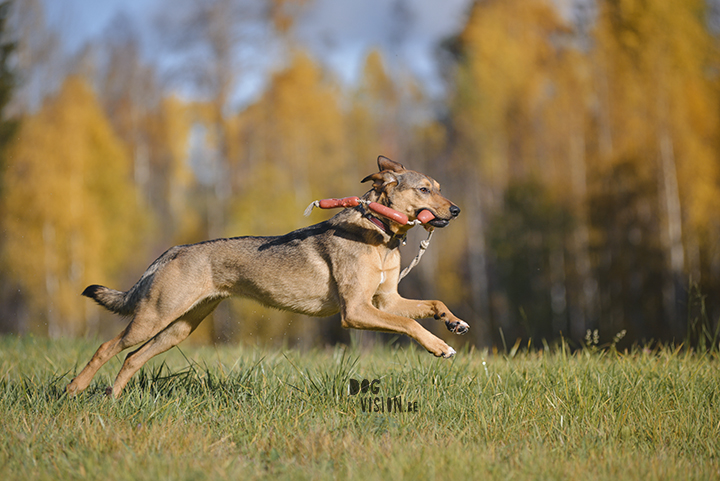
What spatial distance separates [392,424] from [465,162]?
25328 millimetres

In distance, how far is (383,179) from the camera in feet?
18.6

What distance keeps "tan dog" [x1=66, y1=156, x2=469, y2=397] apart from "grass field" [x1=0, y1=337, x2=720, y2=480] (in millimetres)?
526

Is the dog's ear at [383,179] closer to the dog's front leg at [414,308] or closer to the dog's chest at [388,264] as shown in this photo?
the dog's chest at [388,264]

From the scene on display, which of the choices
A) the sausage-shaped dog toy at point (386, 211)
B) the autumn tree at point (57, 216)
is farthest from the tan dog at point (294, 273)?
the autumn tree at point (57, 216)

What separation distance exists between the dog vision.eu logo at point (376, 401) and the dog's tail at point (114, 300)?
2.43 m

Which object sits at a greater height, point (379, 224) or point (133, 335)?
point (379, 224)

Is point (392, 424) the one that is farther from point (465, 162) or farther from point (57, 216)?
point (465, 162)

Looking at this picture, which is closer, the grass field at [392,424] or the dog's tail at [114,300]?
the grass field at [392,424]

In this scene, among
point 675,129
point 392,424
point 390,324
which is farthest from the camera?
point 675,129

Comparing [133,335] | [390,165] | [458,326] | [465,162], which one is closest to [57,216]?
[465,162]

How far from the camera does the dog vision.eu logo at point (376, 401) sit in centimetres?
441

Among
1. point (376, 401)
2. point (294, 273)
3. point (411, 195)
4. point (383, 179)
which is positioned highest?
point (383, 179)

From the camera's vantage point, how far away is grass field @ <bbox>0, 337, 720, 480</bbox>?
131 inches

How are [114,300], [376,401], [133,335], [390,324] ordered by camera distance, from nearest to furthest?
[376,401]
[390,324]
[133,335]
[114,300]
